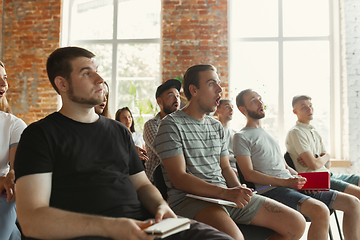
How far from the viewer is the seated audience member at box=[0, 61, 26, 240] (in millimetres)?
1617

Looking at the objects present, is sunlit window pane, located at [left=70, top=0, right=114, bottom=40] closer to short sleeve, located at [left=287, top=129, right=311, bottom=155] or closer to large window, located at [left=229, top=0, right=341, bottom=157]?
large window, located at [left=229, top=0, right=341, bottom=157]

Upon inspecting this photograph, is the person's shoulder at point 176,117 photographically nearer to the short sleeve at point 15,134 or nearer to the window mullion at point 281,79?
the short sleeve at point 15,134

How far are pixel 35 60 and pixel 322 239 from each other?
5361mm

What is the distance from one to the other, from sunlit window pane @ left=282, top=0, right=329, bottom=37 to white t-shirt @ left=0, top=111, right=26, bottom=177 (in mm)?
5169

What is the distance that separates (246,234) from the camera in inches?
71.3

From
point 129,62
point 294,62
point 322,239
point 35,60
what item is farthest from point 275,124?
point 35,60

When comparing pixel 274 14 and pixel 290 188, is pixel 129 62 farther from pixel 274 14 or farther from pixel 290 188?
pixel 290 188

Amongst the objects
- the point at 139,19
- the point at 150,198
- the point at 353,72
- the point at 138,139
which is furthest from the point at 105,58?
the point at 150,198

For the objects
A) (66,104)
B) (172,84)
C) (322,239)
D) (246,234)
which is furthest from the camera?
(172,84)

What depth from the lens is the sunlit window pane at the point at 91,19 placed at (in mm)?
5891

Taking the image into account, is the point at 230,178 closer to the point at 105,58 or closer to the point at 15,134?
the point at 15,134

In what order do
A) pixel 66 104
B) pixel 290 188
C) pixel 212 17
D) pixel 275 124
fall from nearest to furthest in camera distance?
pixel 66 104
pixel 290 188
pixel 212 17
pixel 275 124

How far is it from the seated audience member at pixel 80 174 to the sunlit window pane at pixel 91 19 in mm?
4837

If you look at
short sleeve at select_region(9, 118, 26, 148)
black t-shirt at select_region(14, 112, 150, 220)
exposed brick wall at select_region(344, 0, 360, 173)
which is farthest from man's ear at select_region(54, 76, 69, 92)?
exposed brick wall at select_region(344, 0, 360, 173)
